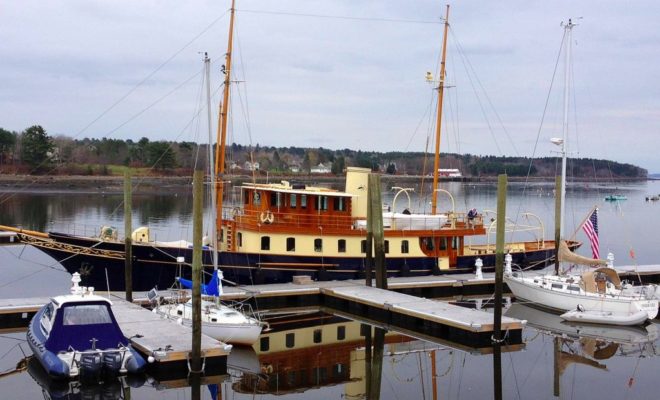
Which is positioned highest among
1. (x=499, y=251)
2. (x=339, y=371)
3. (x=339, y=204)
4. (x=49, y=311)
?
(x=339, y=204)

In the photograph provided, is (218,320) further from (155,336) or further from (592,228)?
(592,228)

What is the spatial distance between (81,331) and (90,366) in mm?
974

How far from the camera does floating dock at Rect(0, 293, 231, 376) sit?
840 inches

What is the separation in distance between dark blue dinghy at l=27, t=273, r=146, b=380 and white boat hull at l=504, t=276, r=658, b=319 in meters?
17.4

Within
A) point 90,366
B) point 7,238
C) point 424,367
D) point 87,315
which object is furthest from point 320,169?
point 90,366

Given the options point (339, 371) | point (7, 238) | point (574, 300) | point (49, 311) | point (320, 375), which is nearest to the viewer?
point (49, 311)

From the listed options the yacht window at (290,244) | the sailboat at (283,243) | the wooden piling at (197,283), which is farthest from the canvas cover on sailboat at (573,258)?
the wooden piling at (197,283)

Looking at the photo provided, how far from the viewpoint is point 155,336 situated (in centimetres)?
2289

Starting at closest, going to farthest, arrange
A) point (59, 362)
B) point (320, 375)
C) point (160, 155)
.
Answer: point (59, 362) < point (320, 375) < point (160, 155)

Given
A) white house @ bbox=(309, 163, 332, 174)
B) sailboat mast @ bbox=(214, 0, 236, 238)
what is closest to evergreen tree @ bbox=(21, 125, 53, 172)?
white house @ bbox=(309, 163, 332, 174)

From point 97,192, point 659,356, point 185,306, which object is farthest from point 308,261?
point 97,192

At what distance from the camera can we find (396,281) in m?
34.2

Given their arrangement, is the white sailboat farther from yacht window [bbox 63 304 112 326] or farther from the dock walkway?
yacht window [bbox 63 304 112 326]

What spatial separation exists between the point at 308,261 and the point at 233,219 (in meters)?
3.63
